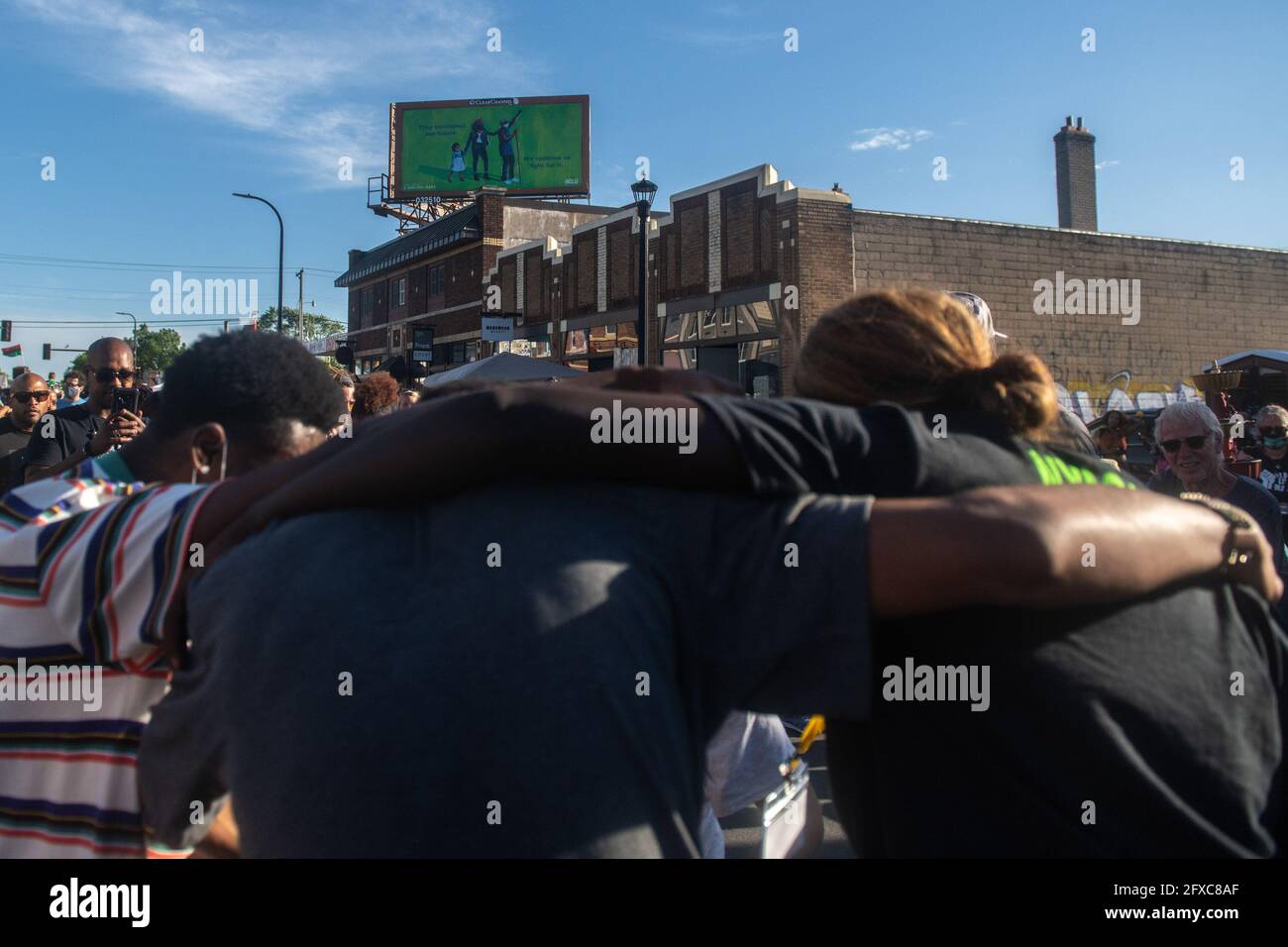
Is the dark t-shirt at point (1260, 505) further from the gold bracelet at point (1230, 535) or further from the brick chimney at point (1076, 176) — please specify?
the brick chimney at point (1076, 176)

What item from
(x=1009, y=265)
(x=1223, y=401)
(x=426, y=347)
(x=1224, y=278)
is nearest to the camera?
(x=1223, y=401)

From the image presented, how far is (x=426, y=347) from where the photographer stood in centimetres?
1978

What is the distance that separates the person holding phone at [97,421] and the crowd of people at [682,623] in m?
4.21

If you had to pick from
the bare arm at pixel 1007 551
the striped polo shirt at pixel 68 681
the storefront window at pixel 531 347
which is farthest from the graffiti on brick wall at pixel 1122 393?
the striped polo shirt at pixel 68 681

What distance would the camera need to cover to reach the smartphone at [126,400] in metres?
5.57

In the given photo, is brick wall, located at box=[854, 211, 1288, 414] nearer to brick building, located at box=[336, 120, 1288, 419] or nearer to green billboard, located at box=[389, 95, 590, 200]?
brick building, located at box=[336, 120, 1288, 419]

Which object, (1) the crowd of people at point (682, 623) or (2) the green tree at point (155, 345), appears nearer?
(1) the crowd of people at point (682, 623)

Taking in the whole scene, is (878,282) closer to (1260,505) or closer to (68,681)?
(1260,505)

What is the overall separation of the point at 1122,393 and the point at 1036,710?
23735 mm

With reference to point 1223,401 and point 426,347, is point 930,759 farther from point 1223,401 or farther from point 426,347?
point 426,347

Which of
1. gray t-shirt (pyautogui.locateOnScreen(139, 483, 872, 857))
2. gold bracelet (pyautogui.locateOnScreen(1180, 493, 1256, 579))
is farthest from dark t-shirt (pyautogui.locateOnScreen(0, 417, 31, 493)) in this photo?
gold bracelet (pyautogui.locateOnScreen(1180, 493, 1256, 579))
